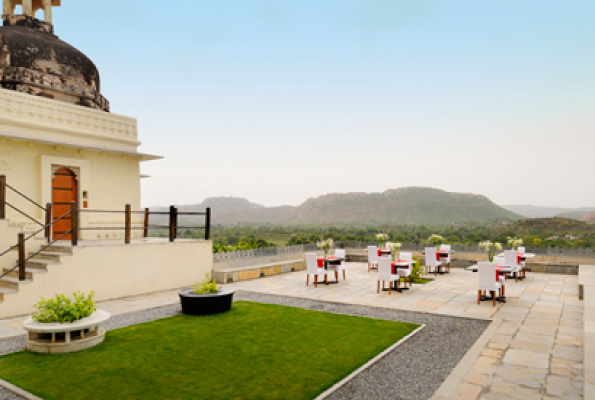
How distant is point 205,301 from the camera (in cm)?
810

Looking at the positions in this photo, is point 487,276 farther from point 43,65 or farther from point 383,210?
point 383,210

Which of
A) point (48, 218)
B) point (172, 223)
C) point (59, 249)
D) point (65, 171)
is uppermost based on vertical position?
point (65, 171)

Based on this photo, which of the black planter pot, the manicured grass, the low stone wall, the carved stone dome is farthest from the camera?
the low stone wall

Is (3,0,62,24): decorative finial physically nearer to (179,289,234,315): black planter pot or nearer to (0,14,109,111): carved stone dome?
(0,14,109,111): carved stone dome

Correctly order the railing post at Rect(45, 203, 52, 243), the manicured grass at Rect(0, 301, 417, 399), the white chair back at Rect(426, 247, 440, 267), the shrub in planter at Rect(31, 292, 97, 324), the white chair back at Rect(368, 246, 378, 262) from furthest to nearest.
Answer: the white chair back at Rect(368, 246, 378, 262), the white chair back at Rect(426, 247, 440, 267), the railing post at Rect(45, 203, 52, 243), the shrub in planter at Rect(31, 292, 97, 324), the manicured grass at Rect(0, 301, 417, 399)

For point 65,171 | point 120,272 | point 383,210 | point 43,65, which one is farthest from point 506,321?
point 383,210

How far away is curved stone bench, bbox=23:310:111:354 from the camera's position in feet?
18.7

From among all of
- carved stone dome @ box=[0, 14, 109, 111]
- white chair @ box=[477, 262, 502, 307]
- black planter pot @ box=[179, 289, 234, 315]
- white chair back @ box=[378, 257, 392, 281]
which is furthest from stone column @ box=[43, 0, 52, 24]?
white chair @ box=[477, 262, 502, 307]

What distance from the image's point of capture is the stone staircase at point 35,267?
27.3ft

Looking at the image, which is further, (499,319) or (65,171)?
(65,171)

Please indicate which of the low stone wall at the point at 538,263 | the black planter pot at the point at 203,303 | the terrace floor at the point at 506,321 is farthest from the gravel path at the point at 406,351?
the low stone wall at the point at 538,263

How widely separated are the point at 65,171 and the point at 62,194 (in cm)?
67

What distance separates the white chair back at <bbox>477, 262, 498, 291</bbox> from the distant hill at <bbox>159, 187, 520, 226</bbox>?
80.3 metres

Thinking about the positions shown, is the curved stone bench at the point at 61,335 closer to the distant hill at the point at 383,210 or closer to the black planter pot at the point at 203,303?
the black planter pot at the point at 203,303
